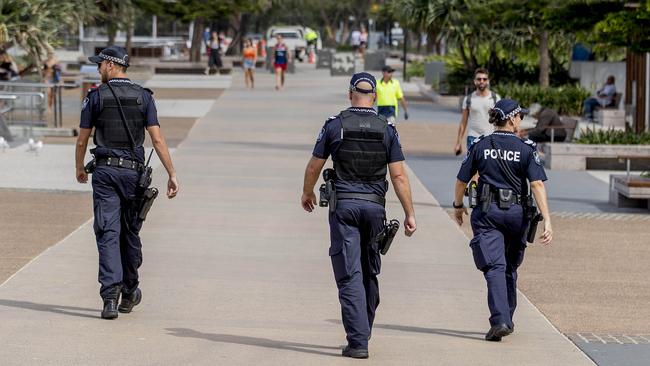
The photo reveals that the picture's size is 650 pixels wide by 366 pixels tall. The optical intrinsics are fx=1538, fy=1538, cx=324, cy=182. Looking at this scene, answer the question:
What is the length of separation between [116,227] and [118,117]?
2.45 ft

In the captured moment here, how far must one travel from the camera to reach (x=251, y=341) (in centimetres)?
962

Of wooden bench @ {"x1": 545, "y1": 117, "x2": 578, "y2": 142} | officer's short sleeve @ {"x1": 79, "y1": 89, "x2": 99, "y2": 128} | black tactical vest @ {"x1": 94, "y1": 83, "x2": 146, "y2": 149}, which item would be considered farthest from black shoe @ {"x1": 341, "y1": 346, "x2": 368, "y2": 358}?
wooden bench @ {"x1": 545, "y1": 117, "x2": 578, "y2": 142}

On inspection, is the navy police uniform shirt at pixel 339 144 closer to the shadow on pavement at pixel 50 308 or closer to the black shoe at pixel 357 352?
the black shoe at pixel 357 352

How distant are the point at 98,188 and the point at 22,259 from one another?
2829 mm

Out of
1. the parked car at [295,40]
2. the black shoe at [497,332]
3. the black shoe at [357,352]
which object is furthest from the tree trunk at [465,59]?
the parked car at [295,40]

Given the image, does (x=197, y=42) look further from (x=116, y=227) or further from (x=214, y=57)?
(x=116, y=227)

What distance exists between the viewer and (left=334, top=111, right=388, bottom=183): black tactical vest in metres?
9.22

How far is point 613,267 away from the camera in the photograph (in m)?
13.4

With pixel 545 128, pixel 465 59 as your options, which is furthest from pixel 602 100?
pixel 545 128

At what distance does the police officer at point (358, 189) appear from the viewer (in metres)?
9.16

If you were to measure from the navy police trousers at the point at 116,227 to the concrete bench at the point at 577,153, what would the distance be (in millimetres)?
13112

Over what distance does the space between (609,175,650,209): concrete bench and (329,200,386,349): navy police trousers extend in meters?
8.89

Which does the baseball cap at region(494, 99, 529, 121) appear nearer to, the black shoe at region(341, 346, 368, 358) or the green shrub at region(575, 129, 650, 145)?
the black shoe at region(341, 346, 368, 358)

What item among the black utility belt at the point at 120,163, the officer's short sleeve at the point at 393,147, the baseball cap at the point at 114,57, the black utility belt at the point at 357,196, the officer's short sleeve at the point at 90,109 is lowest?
the black utility belt at the point at 357,196
